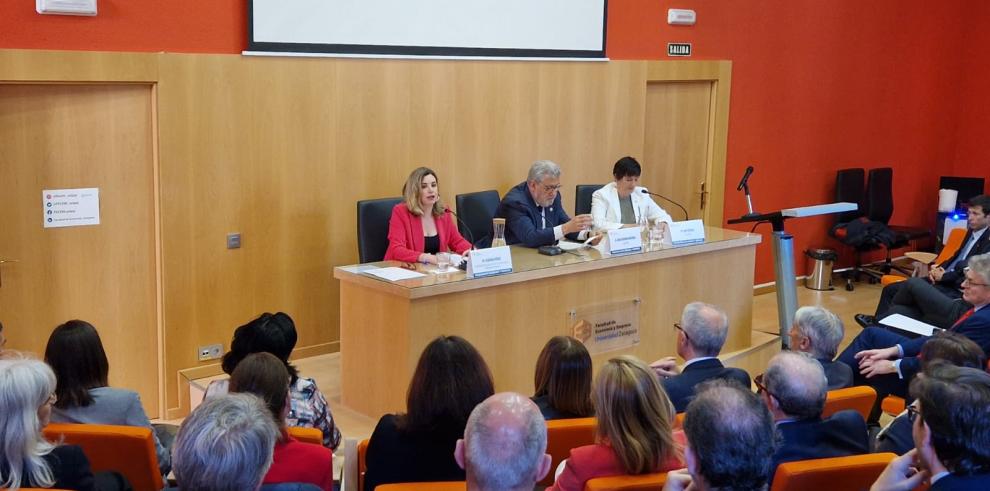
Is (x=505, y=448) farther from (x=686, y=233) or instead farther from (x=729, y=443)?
(x=686, y=233)

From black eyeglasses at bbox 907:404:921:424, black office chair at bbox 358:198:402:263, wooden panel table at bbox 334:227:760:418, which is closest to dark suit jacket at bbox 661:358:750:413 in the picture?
black eyeglasses at bbox 907:404:921:424

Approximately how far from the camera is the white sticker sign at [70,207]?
4.89 meters

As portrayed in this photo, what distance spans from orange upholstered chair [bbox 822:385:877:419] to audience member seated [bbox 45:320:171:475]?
2.21 m

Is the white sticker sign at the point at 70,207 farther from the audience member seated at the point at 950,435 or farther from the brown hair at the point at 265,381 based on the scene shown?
the audience member seated at the point at 950,435

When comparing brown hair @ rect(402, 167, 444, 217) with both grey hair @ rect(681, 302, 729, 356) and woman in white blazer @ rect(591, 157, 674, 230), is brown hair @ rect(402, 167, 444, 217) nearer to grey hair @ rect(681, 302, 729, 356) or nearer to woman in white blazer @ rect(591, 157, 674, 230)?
woman in white blazer @ rect(591, 157, 674, 230)

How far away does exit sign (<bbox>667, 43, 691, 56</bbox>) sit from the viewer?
24.3 feet

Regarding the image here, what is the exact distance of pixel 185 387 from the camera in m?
5.35

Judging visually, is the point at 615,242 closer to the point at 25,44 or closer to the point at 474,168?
the point at 474,168

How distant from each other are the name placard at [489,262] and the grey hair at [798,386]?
2.01 m

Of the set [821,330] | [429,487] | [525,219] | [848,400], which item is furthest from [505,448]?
[525,219]

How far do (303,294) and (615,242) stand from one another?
185cm

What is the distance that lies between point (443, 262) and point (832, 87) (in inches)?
199

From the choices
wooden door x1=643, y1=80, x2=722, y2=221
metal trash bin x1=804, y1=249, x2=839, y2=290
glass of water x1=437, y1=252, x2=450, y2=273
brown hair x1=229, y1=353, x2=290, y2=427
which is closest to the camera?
brown hair x1=229, y1=353, x2=290, y2=427

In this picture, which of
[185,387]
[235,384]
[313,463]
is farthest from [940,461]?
Answer: [185,387]
